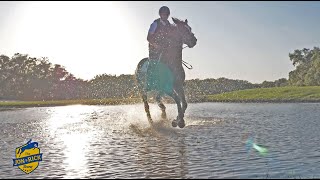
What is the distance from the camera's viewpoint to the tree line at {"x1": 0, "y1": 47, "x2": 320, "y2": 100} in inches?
2889

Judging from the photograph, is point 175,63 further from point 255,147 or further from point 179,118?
point 255,147

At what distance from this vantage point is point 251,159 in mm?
8633

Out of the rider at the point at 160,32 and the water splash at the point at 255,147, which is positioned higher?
the rider at the point at 160,32

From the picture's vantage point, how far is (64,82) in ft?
276

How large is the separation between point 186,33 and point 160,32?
33.9 inches

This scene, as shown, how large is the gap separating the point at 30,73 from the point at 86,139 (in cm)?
7207

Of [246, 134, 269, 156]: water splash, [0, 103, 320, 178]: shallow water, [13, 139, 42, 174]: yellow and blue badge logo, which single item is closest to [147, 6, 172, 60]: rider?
[0, 103, 320, 178]: shallow water

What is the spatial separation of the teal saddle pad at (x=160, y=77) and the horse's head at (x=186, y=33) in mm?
1026

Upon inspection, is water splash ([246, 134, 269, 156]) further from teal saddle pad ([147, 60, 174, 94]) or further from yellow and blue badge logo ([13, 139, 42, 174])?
yellow and blue badge logo ([13, 139, 42, 174])

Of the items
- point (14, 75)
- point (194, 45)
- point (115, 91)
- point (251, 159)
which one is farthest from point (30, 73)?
point (251, 159)

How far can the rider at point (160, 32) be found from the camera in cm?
1426

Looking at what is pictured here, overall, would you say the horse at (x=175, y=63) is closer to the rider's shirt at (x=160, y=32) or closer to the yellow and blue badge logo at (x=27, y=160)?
the rider's shirt at (x=160, y=32)

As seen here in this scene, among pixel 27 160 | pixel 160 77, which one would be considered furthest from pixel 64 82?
pixel 27 160

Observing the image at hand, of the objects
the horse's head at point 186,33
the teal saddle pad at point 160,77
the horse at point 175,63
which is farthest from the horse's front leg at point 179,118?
the horse's head at point 186,33
